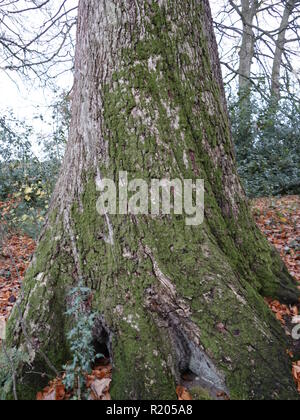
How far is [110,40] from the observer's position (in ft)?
8.08

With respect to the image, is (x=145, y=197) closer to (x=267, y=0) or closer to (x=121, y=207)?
(x=121, y=207)

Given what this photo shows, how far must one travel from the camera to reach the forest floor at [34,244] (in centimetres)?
205

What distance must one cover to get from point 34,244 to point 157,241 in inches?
169

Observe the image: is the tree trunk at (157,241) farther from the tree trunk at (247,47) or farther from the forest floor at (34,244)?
the tree trunk at (247,47)

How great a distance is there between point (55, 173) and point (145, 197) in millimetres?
4579

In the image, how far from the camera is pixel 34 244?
5895mm

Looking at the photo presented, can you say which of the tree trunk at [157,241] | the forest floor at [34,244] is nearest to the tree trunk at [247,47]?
the forest floor at [34,244]

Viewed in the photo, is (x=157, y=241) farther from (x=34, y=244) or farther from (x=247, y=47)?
(x=247, y=47)

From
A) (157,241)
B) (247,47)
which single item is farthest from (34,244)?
(247,47)

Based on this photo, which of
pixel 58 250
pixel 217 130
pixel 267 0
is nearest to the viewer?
pixel 58 250

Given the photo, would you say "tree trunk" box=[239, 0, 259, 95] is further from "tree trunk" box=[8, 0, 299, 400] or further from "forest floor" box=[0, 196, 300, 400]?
"tree trunk" box=[8, 0, 299, 400]

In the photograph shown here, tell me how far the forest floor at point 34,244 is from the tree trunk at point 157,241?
0.12 m

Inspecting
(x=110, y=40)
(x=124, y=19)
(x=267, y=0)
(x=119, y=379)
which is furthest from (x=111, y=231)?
(x=267, y=0)
